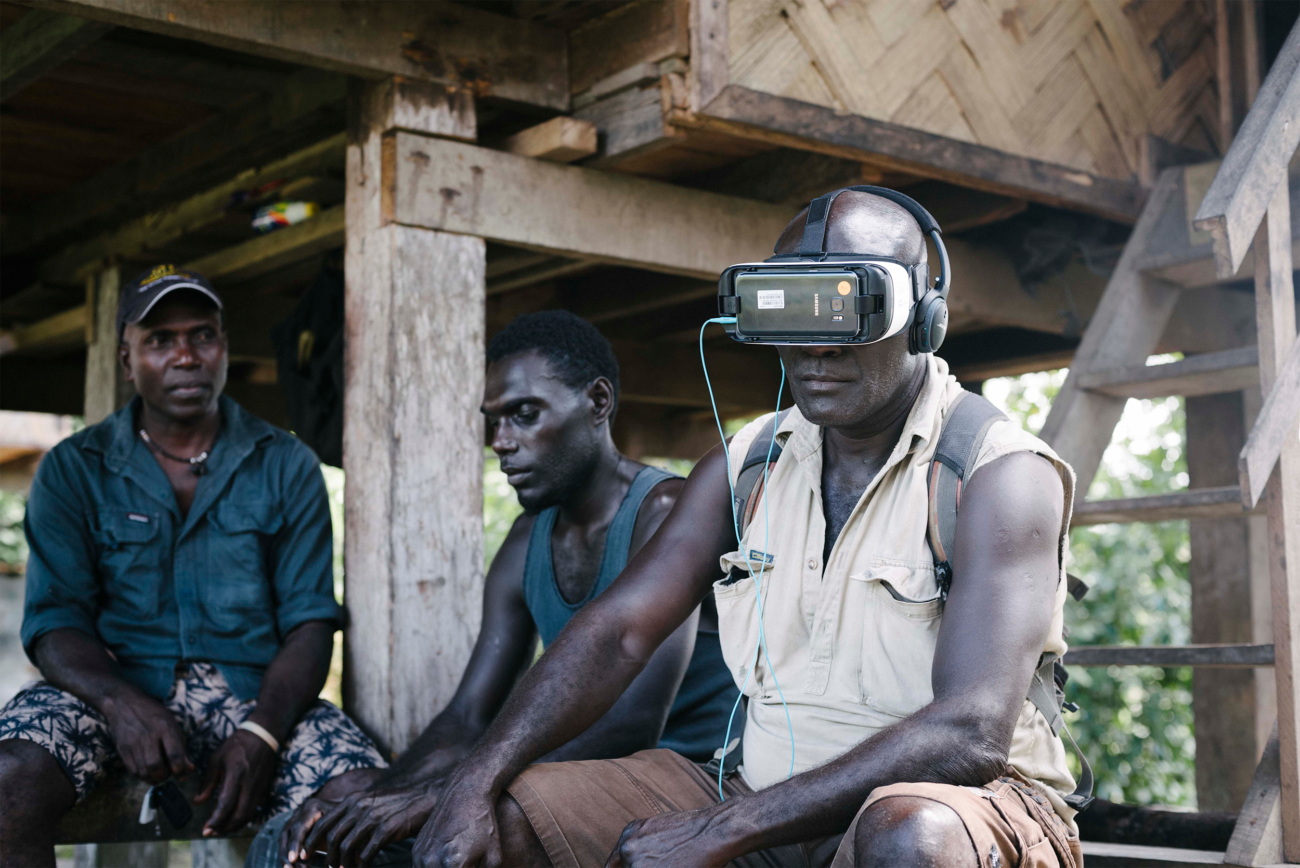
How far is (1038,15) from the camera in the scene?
4.28 meters

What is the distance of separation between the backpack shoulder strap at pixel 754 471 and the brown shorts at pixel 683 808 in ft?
1.62

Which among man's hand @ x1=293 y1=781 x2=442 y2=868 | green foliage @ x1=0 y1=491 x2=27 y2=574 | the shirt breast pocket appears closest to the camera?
man's hand @ x1=293 y1=781 x2=442 y2=868

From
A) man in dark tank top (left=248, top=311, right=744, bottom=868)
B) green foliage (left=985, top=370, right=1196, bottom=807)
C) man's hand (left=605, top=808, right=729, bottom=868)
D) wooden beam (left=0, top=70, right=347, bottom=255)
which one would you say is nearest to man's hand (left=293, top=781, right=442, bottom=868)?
man in dark tank top (left=248, top=311, right=744, bottom=868)

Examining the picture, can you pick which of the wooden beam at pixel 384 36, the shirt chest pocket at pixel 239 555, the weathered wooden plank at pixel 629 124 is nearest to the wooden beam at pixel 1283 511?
the weathered wooden plank at pixel 629 124

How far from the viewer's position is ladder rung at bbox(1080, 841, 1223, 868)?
3.05 m

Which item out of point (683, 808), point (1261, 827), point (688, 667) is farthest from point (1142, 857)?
point (683, 808)

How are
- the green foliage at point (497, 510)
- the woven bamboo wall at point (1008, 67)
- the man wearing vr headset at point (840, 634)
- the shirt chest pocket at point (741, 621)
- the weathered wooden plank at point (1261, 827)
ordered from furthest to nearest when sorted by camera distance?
the green foliage at point (497, 510)
the woven bamboo wall at point (1008, 67)
the weathered wooden plank at point (1261, 827)
the shirt chest pocket at point (741, 621)
the man wearing vr headset at point (840, 634)

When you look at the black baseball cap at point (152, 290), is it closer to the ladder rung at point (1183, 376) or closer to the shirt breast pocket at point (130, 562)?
the shirt breast pocket at point (130, 562)

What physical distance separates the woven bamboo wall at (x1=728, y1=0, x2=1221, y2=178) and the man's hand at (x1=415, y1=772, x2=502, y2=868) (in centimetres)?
Result: 201

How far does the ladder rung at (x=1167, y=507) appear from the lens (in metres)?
3.32

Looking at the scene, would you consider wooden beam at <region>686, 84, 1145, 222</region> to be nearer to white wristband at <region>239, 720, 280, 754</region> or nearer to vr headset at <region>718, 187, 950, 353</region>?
vr headset at <region>718, 187, 950, 353</region>

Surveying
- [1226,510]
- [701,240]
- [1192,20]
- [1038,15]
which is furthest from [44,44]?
[1192,20]

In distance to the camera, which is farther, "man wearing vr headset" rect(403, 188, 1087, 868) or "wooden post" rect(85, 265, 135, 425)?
"wooden post" rect(85, 265, 135, 425)

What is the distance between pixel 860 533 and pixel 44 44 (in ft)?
8.50
